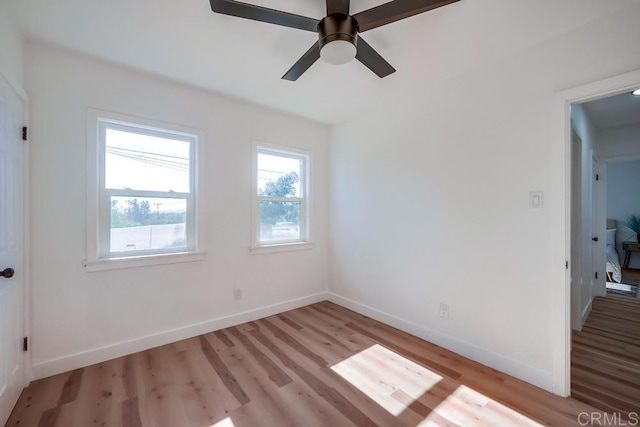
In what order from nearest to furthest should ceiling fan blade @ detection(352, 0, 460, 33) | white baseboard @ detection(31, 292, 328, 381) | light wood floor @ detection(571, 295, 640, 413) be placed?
ceiling fan blade @ detection(352, 0, 460, 33), light wood floor @ detection(571, 295, 640, 413), white baseboard @ detection(31, 292, 328, 381)

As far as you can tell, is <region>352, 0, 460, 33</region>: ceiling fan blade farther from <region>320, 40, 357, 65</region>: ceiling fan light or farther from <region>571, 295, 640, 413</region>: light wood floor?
<region>571, 295, 640, 413</region>: light wood floor

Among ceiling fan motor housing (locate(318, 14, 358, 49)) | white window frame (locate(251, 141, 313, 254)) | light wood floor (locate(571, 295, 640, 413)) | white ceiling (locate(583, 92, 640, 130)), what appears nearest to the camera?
ceiling fan motor housing (locate(318, 14, 358, 49))

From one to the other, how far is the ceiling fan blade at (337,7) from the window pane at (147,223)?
222 centimetres

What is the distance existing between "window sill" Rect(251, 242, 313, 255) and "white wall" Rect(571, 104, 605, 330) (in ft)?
10.1

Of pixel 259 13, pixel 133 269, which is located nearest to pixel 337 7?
pixel 259 13

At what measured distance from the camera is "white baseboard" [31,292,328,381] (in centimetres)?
211

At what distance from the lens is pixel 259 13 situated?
1418mm

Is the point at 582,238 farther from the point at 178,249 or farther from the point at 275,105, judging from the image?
the point at 178,249

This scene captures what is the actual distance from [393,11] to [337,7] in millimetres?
300

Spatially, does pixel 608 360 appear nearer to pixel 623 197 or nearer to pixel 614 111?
pixel 614 111

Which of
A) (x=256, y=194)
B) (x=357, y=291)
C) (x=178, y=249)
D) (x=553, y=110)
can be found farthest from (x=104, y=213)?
(x=553, y=110)

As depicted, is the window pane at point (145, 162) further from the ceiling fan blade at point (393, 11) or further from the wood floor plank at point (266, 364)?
the ceiling fan blade at point (393, 11)

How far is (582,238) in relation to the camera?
3068 mm

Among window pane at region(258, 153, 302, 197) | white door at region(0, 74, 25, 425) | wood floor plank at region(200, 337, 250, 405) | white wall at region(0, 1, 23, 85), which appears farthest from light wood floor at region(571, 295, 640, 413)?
white wall at region(0, 1, 23, 85)
